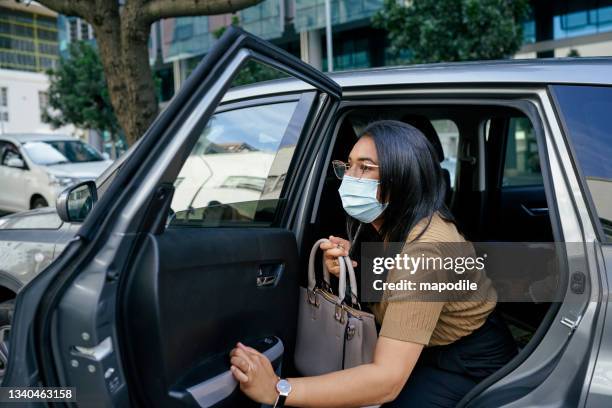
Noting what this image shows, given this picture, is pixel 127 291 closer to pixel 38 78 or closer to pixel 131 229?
pixel 131 229

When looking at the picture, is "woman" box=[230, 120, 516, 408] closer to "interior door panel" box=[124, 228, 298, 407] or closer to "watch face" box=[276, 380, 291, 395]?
"watch face" box=[276, 380, 291, 395]

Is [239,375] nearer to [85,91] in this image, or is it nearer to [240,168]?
[240,168]

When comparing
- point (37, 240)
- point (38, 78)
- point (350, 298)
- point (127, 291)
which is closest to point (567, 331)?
point (350, 298)

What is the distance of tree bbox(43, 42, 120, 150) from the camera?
2017cm

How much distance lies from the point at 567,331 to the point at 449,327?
38 centimetres

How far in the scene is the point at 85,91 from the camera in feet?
66.4

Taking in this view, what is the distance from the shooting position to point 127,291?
1.33m

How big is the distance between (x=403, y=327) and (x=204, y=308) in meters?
0.57

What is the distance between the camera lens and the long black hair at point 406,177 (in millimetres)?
1811

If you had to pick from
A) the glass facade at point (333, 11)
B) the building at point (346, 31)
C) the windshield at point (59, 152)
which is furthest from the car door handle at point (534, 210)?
the glass facade at point (333, 11)

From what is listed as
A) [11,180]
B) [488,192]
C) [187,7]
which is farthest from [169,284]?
[11,180]

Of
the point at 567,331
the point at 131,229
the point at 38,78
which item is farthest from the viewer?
the point at 38,78

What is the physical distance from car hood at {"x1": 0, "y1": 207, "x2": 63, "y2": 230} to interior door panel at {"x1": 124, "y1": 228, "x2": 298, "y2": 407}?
0.98m

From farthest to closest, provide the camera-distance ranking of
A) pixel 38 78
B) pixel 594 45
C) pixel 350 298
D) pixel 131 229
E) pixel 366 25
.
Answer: pixel 38 78
pixel 366 25
pixel 594 45
pixel 350 298
pixel 131 229
